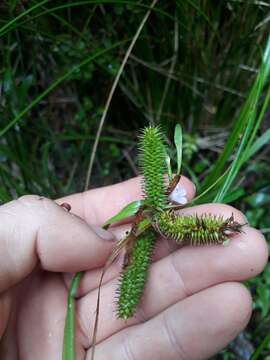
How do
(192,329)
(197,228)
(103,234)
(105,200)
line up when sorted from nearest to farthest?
(197,228) < (192,329) < (103,234) < (105,200)

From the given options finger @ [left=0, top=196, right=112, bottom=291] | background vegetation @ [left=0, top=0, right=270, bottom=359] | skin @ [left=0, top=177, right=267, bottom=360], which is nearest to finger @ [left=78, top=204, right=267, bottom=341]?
skin @ [left=0, top=177, right=267, bottom=360]

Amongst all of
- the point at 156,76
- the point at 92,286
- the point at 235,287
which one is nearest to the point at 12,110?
the point at 156,76

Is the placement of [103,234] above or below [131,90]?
below

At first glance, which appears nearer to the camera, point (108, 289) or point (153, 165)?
point (153, 165)

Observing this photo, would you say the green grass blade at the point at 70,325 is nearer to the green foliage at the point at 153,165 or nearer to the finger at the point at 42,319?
the finger at the point at 42,319

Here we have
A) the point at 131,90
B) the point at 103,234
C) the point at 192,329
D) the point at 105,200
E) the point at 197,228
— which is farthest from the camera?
the point at 131,90

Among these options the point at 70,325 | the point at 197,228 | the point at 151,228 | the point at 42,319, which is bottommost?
the point at 42,319

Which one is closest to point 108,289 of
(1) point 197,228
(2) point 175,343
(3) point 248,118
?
(2) point 175,343

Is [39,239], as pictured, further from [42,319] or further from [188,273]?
[188,273]
